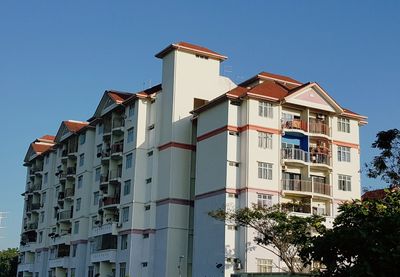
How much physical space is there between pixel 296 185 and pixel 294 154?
216 centimetres

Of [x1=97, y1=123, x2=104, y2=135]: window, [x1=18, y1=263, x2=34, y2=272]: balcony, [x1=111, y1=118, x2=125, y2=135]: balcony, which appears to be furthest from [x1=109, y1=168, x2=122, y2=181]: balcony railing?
[x1=18, y1=263, x2=34, y2=272]: balcony

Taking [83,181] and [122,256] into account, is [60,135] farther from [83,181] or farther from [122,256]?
[122,256]

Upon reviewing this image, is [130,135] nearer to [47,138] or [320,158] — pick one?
[320,158]

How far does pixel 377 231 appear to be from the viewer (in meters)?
23.5

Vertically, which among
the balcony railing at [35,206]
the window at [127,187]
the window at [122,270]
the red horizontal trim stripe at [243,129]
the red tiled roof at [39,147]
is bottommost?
the window at [122,270]

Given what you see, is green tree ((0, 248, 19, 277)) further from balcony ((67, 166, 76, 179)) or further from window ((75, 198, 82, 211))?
window ((75, 198, 82, 211))

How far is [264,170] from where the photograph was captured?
140ft

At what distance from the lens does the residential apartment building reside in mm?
42500

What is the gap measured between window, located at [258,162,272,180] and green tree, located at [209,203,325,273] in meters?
3.53

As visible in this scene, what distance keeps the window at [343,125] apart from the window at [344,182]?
354cm

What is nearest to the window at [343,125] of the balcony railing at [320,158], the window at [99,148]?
the balcony railing at [320,158]

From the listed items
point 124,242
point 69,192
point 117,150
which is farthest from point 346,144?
point 69,192

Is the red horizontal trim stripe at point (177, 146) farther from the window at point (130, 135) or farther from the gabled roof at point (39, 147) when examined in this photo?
the gabled roof at point (39, 147)

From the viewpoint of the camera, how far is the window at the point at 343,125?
4722cm
